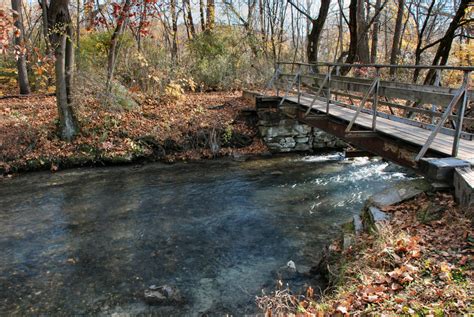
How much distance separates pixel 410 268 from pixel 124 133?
11343mm

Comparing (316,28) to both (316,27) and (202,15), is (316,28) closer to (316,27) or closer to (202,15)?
(316,27)

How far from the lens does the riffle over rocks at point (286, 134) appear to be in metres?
14.5

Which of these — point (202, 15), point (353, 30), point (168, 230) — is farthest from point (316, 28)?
point (168, 230)

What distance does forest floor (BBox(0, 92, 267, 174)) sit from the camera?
1242 cm

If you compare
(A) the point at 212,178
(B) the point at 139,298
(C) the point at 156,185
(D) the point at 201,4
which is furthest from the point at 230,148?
(D) the point at 201,4

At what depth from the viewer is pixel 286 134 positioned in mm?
14625

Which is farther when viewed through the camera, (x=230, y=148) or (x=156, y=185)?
(x=230, y=148)

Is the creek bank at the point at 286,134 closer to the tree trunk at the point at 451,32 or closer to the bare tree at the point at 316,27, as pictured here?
the bare tree at the point at 316,27

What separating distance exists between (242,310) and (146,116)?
10738mm

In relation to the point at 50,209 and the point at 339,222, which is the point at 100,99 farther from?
the point at 339,222

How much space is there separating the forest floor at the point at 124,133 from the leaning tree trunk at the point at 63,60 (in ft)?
1.23

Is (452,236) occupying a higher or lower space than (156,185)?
higher

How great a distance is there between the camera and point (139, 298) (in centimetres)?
564

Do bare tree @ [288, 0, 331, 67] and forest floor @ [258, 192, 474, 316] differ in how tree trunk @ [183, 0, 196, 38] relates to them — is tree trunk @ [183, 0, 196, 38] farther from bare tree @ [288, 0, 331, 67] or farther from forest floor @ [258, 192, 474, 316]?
forest floor @ [258, 192, 474, 316]
